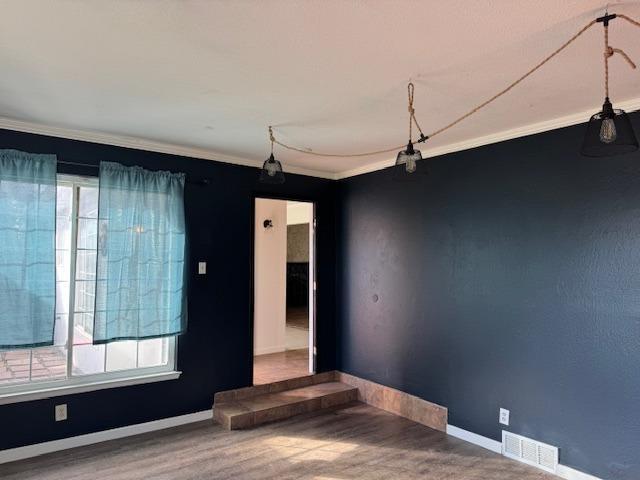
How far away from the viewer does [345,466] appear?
312cm

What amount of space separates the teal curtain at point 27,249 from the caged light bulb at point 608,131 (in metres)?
3.50

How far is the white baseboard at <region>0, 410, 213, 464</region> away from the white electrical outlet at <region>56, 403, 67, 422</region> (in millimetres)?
162

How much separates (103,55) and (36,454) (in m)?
2.93

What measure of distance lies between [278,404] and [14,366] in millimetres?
2182

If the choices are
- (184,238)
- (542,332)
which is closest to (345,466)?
(542,332)

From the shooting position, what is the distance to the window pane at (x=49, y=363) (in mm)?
3375

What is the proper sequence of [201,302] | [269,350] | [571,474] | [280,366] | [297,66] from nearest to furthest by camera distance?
[297,66]
[571,474]
[201,302]
[280,366]
[269,350]

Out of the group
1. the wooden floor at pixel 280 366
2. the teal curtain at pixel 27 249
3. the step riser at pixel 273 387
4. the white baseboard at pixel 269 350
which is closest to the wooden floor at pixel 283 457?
the step riser at pixel 273 387

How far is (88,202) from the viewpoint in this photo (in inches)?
141

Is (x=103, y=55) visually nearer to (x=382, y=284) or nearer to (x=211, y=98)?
(x=211, y=98)

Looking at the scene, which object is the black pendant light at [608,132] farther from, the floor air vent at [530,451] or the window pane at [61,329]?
the window pane at [61,329]

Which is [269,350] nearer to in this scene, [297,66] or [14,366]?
[14,366]

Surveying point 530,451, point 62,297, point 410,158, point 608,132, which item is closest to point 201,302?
point 62,297

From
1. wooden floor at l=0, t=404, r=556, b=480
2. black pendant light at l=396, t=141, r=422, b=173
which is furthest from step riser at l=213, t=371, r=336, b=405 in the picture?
black pendant light at l=396, t=141, r=422, b=173
